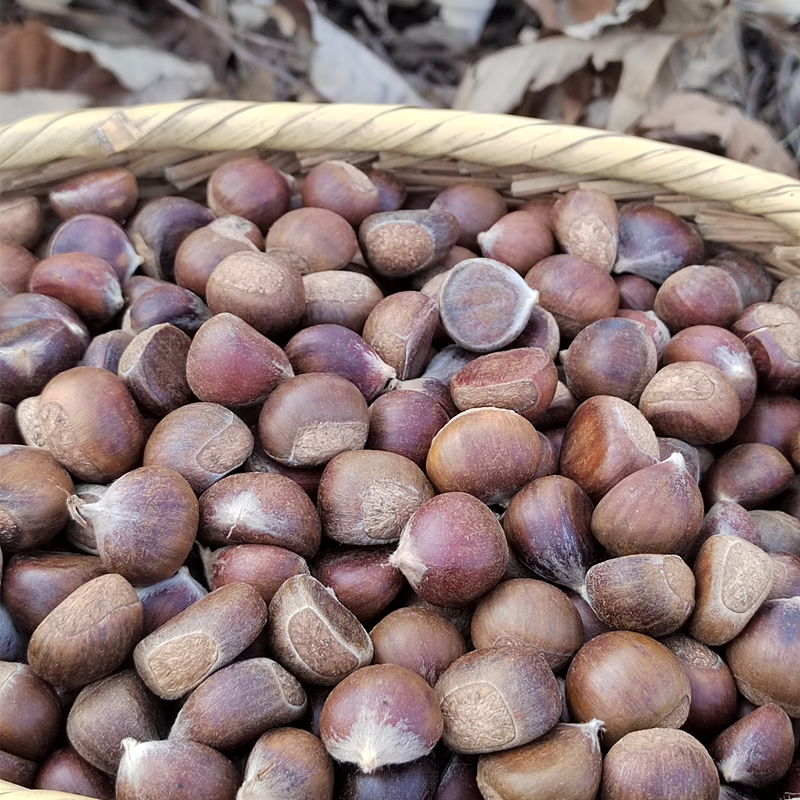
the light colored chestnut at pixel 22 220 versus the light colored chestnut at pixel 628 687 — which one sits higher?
the light colored chestnut at pixel 22 220

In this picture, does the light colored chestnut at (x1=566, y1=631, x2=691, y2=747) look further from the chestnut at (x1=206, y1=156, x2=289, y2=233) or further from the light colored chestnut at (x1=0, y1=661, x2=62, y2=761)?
the chestnut at (x1=206, y1=156, x2=289, y2=233)

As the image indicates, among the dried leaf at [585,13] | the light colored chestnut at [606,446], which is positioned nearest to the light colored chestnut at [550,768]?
the light colored chestnut at [606,446]

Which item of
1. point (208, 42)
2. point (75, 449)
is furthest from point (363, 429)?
point (208, 42)

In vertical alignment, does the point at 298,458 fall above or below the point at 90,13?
below

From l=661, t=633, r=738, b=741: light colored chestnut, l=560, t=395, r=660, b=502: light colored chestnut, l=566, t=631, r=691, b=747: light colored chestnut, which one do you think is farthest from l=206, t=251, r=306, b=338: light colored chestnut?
l=661, t=633, r=738, b=741: light colored chestnut

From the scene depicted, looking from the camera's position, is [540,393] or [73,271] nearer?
[540,393]

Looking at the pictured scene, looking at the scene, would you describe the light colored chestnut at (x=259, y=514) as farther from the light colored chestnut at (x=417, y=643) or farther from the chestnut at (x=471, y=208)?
the chestnut at (x=471, y=208)

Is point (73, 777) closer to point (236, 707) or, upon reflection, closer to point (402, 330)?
point (236, 707)

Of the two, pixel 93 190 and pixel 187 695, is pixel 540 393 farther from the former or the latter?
pixel 93 190
